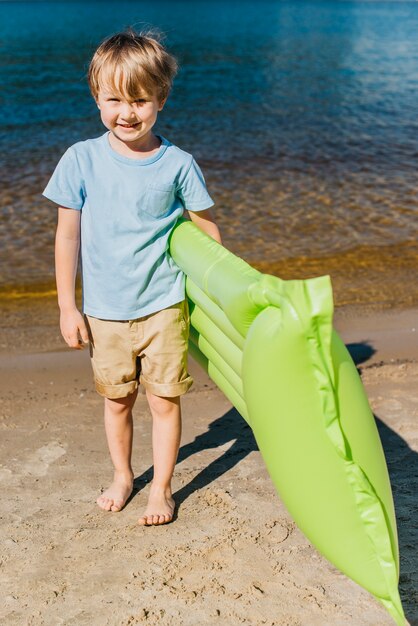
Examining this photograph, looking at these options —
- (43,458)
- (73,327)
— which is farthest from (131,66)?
(43,458)

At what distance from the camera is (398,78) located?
16.8 meters

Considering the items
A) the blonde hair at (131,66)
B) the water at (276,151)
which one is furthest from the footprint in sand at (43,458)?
the water at (276,151)

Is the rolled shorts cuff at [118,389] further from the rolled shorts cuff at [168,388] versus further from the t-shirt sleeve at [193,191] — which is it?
the t-shirt sleeve at [193,191]

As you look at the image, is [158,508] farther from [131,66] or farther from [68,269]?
[131,66]

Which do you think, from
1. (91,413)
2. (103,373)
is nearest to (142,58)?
(103,373)

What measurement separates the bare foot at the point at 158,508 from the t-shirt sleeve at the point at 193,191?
1.09 m

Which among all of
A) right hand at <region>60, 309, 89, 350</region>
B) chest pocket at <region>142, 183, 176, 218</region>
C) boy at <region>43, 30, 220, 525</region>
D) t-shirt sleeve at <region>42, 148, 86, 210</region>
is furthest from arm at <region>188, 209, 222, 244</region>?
right hand at <region>60, 309, 89, 350</region>

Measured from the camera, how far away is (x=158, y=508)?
297 cm

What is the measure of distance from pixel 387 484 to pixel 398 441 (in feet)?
5.42

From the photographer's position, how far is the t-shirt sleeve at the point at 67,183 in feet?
8.61

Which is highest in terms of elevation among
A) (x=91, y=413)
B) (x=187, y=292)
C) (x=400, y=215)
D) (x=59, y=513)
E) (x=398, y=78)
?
(x=187, y=292)

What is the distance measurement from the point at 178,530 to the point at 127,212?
1179mm

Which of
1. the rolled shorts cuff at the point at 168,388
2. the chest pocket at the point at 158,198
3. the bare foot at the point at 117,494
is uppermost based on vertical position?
the chest pocket at the point at 158,198

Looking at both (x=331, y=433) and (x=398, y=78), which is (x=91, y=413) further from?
(x=398, y=78)
